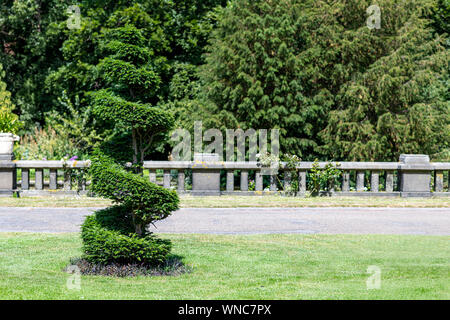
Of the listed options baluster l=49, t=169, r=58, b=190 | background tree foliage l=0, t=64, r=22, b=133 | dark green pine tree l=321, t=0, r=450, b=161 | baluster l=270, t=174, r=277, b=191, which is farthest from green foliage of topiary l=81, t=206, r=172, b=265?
background tree foliage l=0, t=64, r=22, b=133

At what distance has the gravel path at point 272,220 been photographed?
11.8m

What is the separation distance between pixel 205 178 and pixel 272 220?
453 cm

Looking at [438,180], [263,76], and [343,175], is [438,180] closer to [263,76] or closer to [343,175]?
[343,175]

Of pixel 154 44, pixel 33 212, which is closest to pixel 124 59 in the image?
pixel 33 212

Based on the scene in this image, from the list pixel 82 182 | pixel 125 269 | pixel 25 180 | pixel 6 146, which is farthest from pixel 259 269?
pixel 6 146

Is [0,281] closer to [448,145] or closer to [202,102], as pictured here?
[202,102]

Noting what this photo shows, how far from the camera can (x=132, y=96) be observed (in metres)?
8.44

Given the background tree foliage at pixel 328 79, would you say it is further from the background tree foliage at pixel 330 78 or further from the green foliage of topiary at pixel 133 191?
the green foliage of topiary at pixel 133 191

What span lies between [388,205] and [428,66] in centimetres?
860

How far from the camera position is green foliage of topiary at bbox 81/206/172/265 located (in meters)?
7.69

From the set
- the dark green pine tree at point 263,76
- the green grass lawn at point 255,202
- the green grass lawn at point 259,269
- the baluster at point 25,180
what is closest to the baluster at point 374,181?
the green grass lawn at point 255,202

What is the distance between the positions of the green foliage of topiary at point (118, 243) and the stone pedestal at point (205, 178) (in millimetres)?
8981

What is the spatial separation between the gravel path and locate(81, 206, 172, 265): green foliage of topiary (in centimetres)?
348

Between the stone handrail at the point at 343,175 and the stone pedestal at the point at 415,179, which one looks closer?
the stone handrail at the point at 343,175
